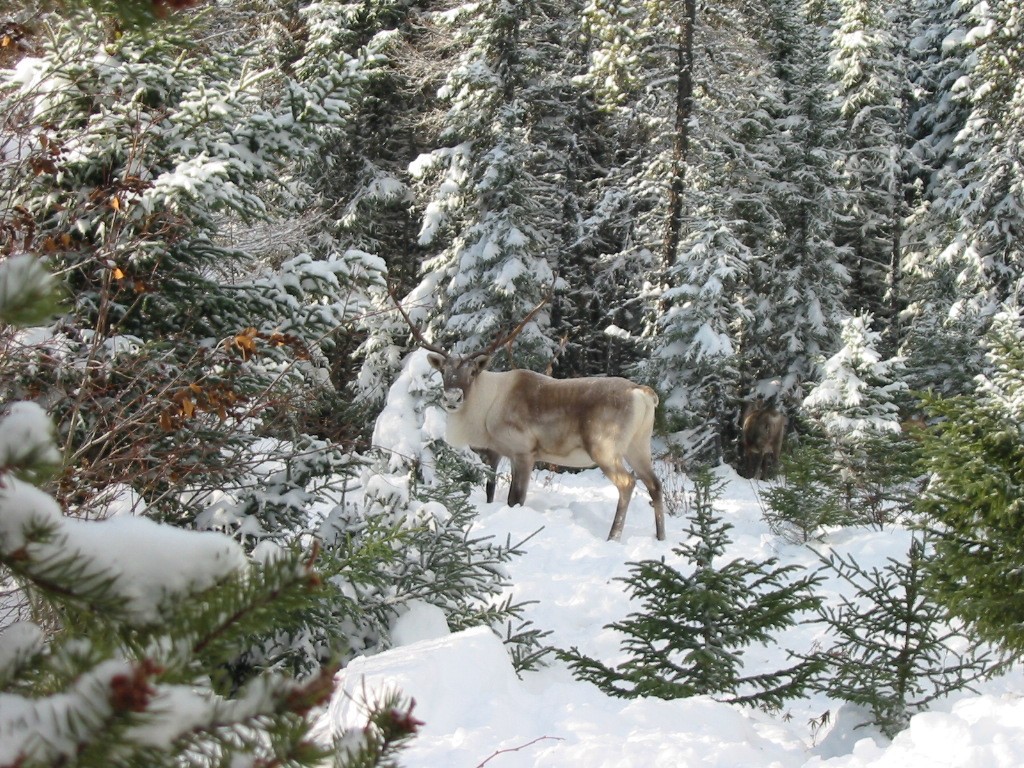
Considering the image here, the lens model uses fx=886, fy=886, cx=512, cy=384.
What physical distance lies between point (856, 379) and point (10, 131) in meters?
10.9

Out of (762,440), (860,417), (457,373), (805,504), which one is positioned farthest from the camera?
(762,440)

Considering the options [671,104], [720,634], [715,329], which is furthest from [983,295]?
[720,634]

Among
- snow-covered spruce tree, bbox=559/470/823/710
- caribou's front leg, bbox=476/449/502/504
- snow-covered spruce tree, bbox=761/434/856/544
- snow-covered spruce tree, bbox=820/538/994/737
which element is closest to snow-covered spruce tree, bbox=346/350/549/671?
snow-covered spruce tree, bbox=559/470/823/710

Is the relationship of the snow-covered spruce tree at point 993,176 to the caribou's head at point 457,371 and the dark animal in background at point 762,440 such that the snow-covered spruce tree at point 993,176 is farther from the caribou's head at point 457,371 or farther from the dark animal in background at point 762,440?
the caribou's head at point 457,371

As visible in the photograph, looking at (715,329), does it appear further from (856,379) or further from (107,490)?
(107,490)

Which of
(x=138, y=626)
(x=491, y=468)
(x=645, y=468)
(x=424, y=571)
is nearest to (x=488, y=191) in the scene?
(x=491, y=468)

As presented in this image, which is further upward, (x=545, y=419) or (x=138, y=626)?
(x=138, y=626)

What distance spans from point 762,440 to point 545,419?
42.5 ft

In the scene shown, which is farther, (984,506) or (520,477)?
(520,477)

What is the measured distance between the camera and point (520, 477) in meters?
11.2

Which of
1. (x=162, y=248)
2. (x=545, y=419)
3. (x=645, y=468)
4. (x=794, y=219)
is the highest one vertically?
(x=162, y=248)

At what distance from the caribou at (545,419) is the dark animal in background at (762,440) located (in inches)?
481

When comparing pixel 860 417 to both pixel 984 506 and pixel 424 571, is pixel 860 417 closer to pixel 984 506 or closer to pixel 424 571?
pixel 984 506

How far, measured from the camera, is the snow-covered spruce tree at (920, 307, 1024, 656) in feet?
13.2
